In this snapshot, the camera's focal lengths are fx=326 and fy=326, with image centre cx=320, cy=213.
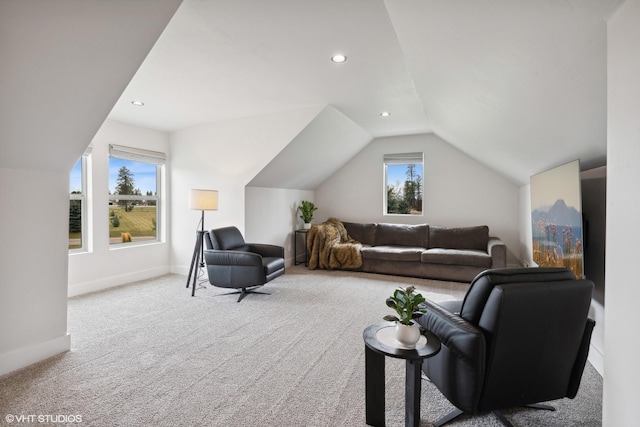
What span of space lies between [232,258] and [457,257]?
3237 mm

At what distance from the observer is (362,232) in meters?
6.18

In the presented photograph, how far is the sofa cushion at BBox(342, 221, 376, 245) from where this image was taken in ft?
20.0

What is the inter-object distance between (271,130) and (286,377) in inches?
130

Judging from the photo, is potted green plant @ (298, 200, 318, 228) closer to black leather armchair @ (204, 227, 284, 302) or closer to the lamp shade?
black leather armchair @ (204, 227, 284, 302)

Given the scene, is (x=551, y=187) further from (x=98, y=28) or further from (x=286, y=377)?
(x=98, y=28)

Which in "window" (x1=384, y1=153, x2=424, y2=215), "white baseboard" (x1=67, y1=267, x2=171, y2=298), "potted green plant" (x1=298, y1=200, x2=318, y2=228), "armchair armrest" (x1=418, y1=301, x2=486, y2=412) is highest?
"window" (x1=384, y1=153, x2=424, y2=215)

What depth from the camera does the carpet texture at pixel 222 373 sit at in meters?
1.83

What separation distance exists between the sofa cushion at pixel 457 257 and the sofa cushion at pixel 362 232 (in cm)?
121

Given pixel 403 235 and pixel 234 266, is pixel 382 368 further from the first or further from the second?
pixel 403 235

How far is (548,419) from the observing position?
71.0 inches

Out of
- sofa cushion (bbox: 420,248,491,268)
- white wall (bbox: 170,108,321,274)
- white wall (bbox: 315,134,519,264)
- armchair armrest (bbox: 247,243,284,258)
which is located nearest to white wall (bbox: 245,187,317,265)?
white wall (bbox: 170,108,321,274)

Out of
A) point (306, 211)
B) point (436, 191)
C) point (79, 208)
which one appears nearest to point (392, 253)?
point (436, 191)


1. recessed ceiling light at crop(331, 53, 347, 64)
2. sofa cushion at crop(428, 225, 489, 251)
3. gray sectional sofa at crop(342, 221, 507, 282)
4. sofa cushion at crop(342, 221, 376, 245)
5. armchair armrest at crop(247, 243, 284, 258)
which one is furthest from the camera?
sofa cushion at crop(342, 221, 376, 245)

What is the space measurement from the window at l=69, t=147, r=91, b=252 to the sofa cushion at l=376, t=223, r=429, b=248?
4.58 m
